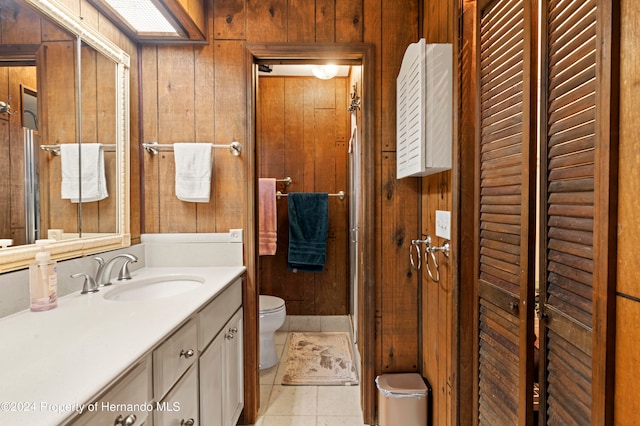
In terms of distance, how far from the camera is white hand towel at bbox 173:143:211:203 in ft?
5.40

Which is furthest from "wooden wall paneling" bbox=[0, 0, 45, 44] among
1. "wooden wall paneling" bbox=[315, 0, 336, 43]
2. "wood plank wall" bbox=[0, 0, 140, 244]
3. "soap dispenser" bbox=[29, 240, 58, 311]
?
"wooden wall paneling" bbox=[315, 0, 336, 43]

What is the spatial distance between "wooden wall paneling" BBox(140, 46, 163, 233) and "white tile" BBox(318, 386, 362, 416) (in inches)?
57.7

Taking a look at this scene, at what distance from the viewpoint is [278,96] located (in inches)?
116

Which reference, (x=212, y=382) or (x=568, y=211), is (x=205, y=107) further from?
(x=568, y=211)

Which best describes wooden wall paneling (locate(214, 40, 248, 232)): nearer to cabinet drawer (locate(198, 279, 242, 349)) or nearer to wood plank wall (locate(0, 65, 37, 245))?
cabinet drawer (locate(198, 279, 242, 349))

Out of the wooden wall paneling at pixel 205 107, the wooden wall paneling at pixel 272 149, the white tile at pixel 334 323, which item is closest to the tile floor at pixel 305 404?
the white tile at pixel 334 323

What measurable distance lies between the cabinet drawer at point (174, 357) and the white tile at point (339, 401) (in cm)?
113

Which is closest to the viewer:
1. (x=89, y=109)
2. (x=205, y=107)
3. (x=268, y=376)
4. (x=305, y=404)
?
(x=89, y=109)

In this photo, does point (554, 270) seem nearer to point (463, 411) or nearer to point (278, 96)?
point (463, 411)

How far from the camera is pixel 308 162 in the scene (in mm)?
2965

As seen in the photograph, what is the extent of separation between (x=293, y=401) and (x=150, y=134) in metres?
1.84

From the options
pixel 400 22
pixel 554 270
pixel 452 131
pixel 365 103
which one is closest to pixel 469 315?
pixel 554 270

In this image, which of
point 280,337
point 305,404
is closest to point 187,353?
point 305,404

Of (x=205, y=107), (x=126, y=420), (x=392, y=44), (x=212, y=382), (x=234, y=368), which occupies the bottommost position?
(x=234, y=368)
